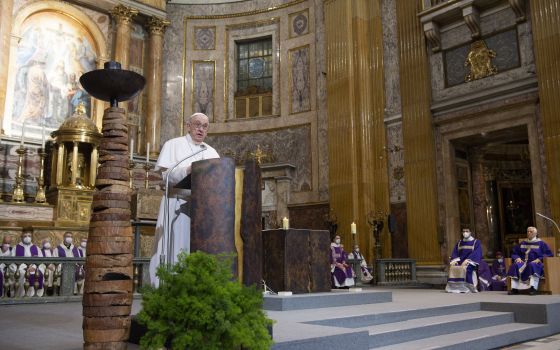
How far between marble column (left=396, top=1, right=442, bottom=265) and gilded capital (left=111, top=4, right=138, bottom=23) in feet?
30.2

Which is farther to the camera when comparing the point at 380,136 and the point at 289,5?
the point at 289,5

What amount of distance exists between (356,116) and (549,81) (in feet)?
18.9

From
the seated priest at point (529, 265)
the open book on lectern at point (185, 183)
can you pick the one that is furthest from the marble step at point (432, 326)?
the seated priest at point (529, 265)

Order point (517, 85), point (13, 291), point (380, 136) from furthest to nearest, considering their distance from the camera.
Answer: point (380, 136)
point (517, 85)
point (13, 291)

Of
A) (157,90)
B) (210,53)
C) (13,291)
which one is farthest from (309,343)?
(210,53)

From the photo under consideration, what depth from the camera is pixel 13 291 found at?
8.78 meters

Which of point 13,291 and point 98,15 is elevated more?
point 98,15

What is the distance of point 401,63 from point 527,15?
12.1 feet

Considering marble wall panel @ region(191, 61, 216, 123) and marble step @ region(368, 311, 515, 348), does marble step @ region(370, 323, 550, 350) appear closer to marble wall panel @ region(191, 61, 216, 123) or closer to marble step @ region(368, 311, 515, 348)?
marble step @ region(368, 311, 515, 348)

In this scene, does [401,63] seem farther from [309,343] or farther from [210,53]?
[309,343]

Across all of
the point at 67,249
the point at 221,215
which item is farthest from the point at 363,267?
the point at 221,215

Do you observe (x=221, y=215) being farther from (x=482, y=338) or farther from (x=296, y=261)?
(x=296, y=261)

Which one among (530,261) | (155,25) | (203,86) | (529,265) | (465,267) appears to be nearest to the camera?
(529,265)

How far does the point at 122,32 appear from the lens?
57.5ft
